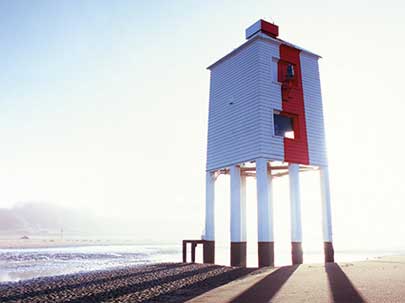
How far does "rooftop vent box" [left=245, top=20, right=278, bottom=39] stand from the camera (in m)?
19.7

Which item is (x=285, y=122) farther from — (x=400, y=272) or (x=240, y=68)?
(x=400, y=272)

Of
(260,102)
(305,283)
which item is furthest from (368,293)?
(260,102)

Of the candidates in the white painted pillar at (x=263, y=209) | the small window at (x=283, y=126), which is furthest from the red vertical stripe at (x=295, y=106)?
the white painted pillar at (x=263, y=209)

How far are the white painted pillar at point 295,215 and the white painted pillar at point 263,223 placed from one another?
3.40ft

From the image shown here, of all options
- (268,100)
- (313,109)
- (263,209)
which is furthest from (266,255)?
(313,109)

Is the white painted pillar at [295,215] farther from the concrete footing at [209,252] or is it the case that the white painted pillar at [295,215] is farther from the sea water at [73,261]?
the sea water at [73,261]

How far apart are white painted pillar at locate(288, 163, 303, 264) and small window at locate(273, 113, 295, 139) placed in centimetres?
172

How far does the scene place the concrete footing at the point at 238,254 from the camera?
1758 centimetres

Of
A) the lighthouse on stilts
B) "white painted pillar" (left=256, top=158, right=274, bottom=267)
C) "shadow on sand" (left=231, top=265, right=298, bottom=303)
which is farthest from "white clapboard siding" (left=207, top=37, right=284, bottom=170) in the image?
"shadow on sand" (left=231, top=265, right=298, bottom=303)

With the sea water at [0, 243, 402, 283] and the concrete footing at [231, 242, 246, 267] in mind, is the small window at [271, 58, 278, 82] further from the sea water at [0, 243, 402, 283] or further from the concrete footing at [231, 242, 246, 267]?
the sea water at [0, 243, 402, 283]

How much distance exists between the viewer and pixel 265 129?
17406 millimetres

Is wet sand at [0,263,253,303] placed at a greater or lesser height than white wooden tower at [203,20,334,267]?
lesser

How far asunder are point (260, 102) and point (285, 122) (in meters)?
2.09

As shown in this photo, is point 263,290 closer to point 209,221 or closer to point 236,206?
point 236,206
